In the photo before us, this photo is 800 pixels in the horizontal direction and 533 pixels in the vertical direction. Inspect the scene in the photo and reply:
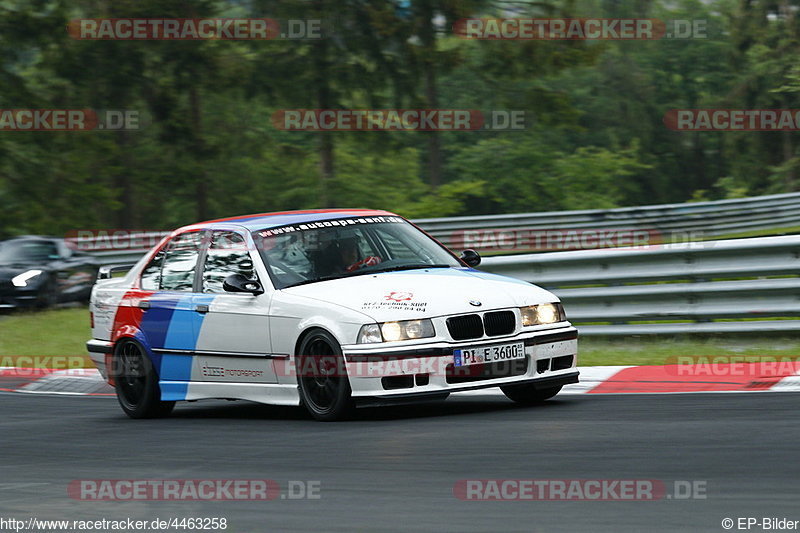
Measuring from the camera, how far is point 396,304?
853 cm

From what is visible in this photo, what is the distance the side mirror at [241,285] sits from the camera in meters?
9.27

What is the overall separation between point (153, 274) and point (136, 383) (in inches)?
34.8

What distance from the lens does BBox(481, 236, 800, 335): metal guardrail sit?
11.4 m

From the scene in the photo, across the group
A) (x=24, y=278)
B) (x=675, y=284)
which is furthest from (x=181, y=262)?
(x=24, y=278)

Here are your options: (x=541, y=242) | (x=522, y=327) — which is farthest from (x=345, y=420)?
(x=541, y=242)

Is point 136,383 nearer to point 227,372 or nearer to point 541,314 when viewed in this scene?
point 227,372

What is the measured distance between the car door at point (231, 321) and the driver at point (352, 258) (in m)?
0.60

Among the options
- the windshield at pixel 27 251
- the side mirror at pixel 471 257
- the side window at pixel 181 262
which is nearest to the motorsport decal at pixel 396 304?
the side mirror at pixel 471 257

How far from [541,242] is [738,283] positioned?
48.0 ft

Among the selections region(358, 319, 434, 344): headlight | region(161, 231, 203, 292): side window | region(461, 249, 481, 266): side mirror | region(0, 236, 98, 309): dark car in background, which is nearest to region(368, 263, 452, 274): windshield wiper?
region(461, 249, 481, 266): side mirror

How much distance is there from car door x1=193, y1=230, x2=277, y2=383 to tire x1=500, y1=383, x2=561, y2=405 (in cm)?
170

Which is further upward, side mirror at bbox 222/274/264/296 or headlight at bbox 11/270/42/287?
side mirror at bbox 222/274/264/296

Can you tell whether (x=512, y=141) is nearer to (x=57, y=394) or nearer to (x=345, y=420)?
(x=57, y=394)

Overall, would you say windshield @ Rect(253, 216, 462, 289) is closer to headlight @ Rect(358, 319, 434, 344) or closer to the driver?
the driver
